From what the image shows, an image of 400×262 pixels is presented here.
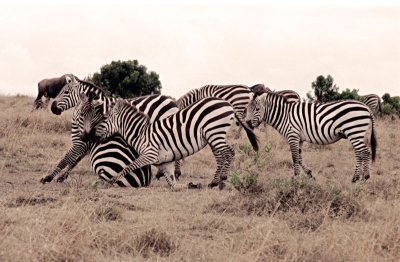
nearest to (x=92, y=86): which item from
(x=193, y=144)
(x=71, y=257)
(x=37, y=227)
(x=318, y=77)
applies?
(x=193, y=144)

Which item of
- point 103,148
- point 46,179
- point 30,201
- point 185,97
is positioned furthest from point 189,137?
point 185,97

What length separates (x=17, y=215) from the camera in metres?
6.84

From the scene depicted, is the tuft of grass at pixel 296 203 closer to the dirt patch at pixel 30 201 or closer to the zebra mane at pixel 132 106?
the dirt patch at pixel 30 201

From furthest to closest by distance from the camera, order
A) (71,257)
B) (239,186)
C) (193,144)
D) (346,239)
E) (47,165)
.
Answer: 1. (47,165)
2. (193,144)
3. (239,186)
4. (346,239)
5. (71,257)

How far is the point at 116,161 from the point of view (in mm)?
10328

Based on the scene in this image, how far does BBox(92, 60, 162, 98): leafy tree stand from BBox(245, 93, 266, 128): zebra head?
22.5 meters

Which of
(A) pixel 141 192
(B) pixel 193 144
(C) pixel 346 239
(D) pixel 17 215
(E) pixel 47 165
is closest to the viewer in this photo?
(C) pixel 346 239

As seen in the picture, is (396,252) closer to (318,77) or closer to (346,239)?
(346,239)

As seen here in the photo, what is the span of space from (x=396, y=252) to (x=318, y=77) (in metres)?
26.2

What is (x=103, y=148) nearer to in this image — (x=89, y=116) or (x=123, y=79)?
(x=89, y=116)

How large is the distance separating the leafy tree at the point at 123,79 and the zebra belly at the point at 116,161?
24199 mm

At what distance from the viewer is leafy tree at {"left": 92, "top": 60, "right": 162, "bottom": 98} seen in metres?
34.8

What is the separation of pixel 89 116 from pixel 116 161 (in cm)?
93

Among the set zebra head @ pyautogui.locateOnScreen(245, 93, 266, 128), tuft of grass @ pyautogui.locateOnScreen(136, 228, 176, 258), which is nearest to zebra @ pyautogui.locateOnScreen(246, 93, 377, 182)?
zebra head @ pyautogui.locateOnScreen(245, 93, 266, 128)
